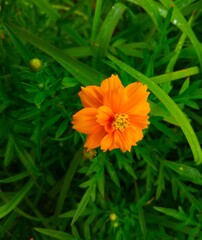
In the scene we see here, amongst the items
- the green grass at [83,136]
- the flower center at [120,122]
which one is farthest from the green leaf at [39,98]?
the flower center at [120,122]

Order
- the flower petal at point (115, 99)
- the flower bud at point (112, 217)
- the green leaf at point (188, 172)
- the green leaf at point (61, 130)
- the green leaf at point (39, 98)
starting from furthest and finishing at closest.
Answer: the green leaf at point (188, 172), the flower bud at point (112, 217), the green leaf at point (61, 130), the green leaf at point (39, 98), the flower petal at point (115, 99)

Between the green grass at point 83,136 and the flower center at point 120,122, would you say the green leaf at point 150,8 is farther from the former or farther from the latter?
the flower center at point 120,122

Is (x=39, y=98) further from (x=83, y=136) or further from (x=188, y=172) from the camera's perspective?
(x=188, y=172)

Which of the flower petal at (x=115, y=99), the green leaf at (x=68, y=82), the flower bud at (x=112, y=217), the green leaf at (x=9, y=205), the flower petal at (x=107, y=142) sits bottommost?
the flower bud at (x=112, y=217)

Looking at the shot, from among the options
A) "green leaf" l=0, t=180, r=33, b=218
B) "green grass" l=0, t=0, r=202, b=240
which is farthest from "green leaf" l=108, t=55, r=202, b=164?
"green leaf" l=0, t=180, r=33, b=218

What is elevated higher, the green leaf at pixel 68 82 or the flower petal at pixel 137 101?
the green leaf at pixel 68 82

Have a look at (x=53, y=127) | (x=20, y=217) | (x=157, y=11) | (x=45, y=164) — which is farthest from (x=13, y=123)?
(x=157, y=11)

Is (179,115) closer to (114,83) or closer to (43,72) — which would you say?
(114,83)

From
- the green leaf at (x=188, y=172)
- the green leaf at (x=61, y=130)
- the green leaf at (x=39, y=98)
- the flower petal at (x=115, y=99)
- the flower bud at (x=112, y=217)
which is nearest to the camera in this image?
the flower petal at (x=115, y=99)
